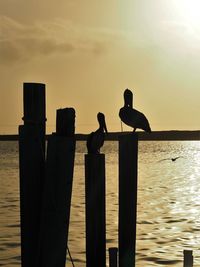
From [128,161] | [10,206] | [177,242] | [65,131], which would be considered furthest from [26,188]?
[10,206]

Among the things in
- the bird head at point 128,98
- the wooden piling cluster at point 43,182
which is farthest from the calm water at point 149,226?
the wooden piling cluster at point 43,182

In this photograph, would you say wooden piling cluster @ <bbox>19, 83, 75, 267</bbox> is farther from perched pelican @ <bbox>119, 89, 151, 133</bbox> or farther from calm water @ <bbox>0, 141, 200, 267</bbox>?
calm water @ <bbox>0, 141, 200, 267</bbox>

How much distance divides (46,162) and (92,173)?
2.48ft

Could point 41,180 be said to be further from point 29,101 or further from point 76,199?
point 76,199

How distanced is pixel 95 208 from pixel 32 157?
1.02 meters

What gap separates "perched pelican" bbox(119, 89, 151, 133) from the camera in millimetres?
7652

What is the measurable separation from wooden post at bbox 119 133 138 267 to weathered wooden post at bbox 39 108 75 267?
37.7 inches

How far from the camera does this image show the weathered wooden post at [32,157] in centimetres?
614

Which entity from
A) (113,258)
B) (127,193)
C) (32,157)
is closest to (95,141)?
(127,193)

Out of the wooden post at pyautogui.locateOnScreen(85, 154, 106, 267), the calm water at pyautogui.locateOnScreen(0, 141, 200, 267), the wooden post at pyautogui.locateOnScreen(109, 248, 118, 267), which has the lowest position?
the calm water at pyautogui.locateOnScreen(0, 141, 200, 267)

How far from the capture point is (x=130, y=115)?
25.2 feet

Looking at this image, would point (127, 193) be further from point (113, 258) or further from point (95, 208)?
point (113, 258)

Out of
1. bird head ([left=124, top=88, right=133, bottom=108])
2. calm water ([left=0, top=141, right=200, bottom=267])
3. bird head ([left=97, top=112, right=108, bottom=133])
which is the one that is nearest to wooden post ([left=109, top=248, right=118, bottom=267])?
bird head ([left=97, top=112, right=108, bottom=133])

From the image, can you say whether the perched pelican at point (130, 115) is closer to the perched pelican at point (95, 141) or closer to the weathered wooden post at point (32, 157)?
the perched pelican at point (95, 141)
